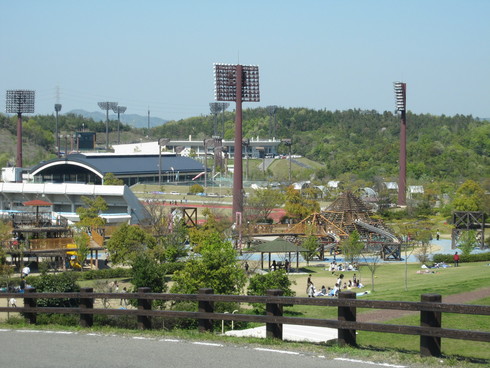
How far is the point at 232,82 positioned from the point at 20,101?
4994 cm

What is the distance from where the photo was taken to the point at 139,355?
447 inches

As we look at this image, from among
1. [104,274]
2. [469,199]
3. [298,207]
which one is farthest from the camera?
[298,207]

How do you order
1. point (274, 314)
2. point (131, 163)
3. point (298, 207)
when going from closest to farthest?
point (274, 314), point (298, 207), point (131, 163)

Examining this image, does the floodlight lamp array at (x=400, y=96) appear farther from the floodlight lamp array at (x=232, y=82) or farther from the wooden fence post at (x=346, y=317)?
the wooden fence post at (x=346, y=317)

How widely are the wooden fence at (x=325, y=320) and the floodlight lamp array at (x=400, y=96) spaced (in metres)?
93.5

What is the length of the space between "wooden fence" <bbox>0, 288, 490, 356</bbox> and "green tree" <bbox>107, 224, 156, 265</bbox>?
35.9 meters

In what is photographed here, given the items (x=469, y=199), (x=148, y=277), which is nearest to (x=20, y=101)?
(x=469, y=199)

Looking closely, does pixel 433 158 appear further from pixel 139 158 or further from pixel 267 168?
pixel 139 158

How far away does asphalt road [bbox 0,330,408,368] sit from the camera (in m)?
10.7

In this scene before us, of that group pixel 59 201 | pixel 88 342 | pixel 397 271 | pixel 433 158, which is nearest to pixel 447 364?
pixel 88 342

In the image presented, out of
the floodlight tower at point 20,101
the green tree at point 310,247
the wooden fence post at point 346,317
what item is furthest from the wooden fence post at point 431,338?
the floodlight tower at point 20,101

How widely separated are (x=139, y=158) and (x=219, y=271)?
345 feet

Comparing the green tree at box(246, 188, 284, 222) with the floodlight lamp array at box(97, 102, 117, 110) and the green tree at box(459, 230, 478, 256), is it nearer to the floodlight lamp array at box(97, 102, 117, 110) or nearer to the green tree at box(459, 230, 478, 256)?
the green tree at box(459, 230, 478, 256)

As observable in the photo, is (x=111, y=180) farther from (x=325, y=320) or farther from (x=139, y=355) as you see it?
(x=325, y=320)
